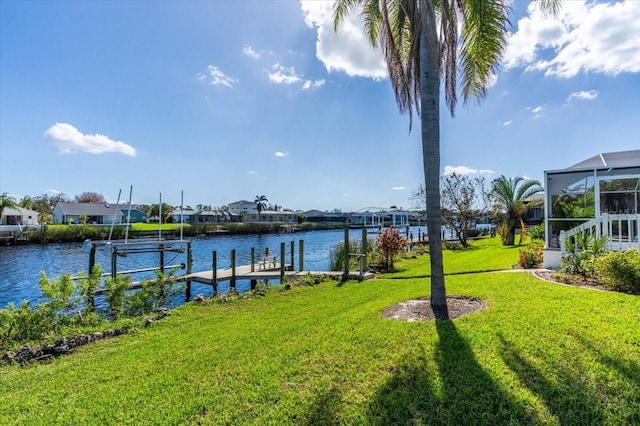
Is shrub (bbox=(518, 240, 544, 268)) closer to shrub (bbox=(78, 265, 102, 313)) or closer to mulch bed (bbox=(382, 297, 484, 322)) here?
mulch bed (bbox=(382, 297, 484, 322))

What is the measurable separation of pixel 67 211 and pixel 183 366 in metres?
67.2

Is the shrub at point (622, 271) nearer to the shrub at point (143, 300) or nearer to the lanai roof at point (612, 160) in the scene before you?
the lanai roof at point (612, 160)

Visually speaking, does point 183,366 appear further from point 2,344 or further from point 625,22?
point 625,22

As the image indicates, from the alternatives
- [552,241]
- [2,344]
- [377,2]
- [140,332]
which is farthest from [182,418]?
[552,241]

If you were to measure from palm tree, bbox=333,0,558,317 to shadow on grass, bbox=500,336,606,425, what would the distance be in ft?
7.73

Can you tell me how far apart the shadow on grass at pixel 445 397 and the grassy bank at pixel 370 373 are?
0.01 metres

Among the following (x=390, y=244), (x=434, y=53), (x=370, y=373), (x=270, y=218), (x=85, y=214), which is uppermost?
(x=434, y=53)

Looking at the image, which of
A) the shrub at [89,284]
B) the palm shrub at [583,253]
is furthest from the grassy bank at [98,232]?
the palm shrub at [583,253]

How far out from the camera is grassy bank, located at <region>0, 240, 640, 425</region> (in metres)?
3.60

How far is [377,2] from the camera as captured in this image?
25.5ft

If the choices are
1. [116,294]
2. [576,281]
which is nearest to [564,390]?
[576,281]

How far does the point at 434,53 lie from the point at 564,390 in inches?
225

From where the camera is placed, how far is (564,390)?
365 cm

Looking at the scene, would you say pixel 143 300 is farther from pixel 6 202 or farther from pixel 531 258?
pixel 6 202
